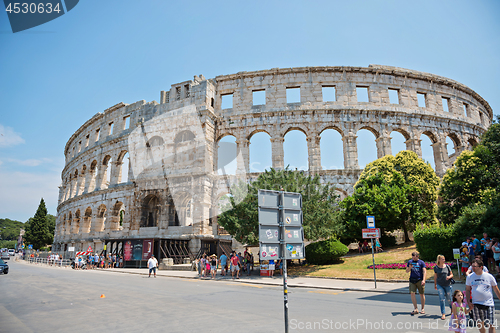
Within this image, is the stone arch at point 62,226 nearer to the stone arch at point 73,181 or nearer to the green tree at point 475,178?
the stone arch at point 73,181

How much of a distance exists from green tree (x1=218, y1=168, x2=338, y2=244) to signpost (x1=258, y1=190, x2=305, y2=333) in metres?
11.7

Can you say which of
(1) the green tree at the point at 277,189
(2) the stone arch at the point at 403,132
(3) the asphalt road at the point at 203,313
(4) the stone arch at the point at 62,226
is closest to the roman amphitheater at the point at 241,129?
(2) the stone arch at the point at 403,132

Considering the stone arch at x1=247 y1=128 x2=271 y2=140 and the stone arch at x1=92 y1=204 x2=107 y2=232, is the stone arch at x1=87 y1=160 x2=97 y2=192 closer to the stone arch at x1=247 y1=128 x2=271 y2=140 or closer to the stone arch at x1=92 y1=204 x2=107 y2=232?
the stone arch at x1=92 y1=204 x2=107 y2=232

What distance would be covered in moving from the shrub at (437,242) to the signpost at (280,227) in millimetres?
13577

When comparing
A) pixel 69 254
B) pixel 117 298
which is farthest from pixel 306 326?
pixel 69 254

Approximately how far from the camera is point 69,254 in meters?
34.3

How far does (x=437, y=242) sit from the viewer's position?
1566cm

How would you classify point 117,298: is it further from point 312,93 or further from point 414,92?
point 414,92

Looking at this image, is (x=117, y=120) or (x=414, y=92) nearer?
(x=414, y=92)

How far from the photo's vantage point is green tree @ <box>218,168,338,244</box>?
17.1 metres

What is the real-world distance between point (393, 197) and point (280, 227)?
59.7ft

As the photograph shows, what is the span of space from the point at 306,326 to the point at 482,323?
282 centimetres

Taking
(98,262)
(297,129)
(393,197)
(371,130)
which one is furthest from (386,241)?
(98,262)

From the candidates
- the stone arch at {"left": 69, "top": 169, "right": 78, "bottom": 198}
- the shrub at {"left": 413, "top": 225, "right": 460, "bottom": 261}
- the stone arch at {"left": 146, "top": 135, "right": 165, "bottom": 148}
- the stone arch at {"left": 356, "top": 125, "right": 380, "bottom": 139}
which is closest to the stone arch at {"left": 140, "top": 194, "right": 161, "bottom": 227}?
the stone arch at {"left": 146, "top": 135, "right": 165, "bottom": 148}
